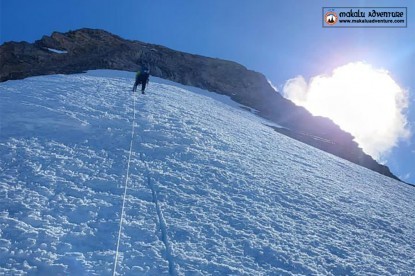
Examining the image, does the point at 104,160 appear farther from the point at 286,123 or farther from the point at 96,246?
the point at 286,123

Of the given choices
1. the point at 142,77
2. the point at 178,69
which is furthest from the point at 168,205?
the point at 178,69

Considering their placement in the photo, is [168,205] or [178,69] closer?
[168,205]

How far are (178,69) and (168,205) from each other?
3585 cm

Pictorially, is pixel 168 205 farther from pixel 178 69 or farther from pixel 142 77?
pixel 178 69

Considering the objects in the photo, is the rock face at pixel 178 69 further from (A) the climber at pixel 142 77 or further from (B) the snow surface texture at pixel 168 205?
(B) the snow surface texture at pixel 168 205

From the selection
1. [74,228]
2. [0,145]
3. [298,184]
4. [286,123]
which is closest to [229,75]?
[286,123]

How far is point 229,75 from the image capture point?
49.6 m

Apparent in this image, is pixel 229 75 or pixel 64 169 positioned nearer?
pixel 64 169

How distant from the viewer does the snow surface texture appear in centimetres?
674

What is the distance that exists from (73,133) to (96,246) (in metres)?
6.53

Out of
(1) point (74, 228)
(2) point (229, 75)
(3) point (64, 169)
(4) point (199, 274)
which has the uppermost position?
(2) point (229, 75)

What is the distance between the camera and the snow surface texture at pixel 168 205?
674 cm

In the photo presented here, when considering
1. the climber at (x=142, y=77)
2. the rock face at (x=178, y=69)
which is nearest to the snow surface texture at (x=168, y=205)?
the climber at (x=142, y=77)

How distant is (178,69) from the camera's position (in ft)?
142
